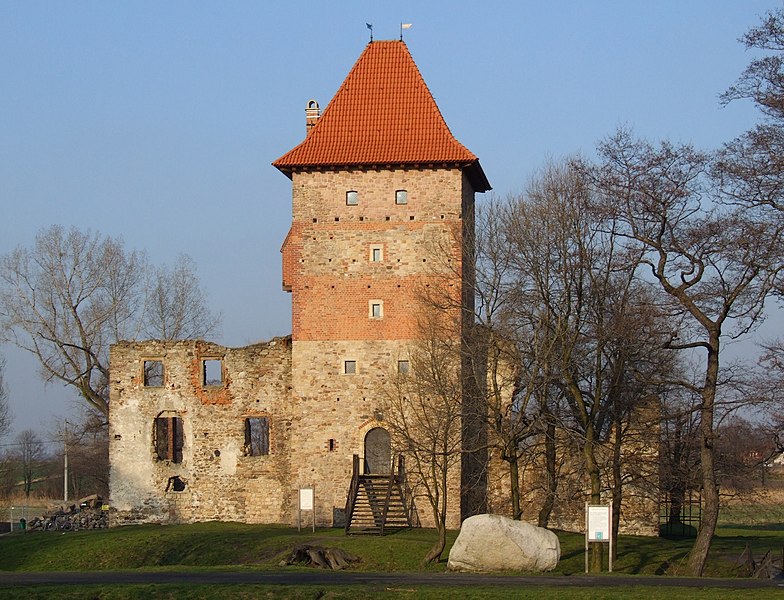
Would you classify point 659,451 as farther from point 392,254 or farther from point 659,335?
A: point 392,254

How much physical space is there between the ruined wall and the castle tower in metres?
1.72

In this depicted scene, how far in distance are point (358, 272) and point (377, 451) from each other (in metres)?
5.59

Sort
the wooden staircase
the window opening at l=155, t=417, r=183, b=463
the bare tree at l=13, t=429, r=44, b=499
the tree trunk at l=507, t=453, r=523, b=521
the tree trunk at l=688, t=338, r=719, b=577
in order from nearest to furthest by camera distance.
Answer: the tree trunk at l=688, t=338, r=719, b=577 < the tree trunk at l=507, t=453, r=523, b=521 < the wooden staircase < the window opening at l=155, t=417, r=183, b=463 < the bare tree at l=13, t=429, r=44, b=499

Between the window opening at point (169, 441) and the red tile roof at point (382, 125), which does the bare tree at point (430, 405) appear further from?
the window opening at point (169, 441)

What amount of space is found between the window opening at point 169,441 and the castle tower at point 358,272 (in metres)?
5.59

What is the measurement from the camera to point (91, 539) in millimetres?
35750

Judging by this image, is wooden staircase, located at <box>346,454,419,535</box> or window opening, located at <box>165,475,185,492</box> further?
window opening, located at <box>165,475,185,492</box>

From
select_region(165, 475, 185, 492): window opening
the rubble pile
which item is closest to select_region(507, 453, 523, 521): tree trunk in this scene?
select_region(165, 475, 185, 492): window opening

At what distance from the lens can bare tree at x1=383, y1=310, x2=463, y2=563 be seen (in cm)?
3303

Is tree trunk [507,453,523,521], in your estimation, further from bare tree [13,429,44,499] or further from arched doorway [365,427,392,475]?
bare tree [13,429,44,499]

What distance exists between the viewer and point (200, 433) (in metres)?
40.0

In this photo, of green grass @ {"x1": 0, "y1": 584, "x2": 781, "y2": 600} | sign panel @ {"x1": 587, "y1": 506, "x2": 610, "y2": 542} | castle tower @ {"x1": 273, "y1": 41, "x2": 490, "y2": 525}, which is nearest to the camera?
green grass @ {"x1": 0, "y1": 584, "x2": 781, "y2": 600}

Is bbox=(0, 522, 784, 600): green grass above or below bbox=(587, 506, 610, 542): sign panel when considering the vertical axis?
below

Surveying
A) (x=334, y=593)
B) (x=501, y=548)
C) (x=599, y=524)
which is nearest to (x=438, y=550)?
(x=501, y=548)
